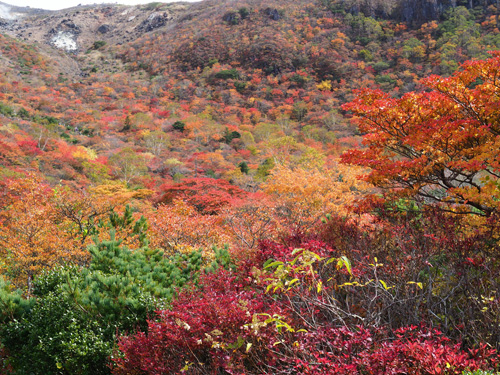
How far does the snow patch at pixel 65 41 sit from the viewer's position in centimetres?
9599

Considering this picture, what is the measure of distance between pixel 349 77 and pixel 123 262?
2527 inches

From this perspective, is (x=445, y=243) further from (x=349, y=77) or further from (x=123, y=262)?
(x=349, y=77)

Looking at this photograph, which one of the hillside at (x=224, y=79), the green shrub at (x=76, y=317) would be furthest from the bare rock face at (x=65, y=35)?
the green shrub at (x=76, y=317)

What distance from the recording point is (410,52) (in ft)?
195

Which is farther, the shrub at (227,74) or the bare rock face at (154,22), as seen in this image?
the bare rock face at (154,22)

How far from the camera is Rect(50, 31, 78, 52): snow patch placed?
95994 mm

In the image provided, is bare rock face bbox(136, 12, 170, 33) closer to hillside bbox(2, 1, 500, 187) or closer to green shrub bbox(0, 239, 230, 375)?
hillside bbox(2, 1, 500, 187)

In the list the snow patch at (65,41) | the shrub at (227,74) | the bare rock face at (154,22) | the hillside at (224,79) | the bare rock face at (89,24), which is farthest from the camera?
the bare rock face at (154,22)

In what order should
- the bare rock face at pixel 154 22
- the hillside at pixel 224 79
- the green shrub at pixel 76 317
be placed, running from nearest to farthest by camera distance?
the green shrub at pixel 76 317 → the hillside at pixel 224 79 → the bare rock face at pixel 154 22

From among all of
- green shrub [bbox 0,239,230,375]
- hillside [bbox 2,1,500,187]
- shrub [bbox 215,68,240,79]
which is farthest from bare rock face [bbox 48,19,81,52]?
green shrub [bbox 0,239,230,375]

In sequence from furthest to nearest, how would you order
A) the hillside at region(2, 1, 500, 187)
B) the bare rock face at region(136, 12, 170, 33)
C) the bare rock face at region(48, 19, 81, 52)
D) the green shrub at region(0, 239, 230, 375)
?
the bare rock face at region(136, 12, 170, 33), the bare rock face at region(48, 19, 81, 52), the hillside at region(2, 1, 500, 187), the green shrub at region(0, 239, 230, 375)

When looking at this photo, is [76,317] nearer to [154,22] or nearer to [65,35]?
[154,22]

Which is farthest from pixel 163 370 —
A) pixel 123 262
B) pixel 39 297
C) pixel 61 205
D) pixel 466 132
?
pixel 61 205

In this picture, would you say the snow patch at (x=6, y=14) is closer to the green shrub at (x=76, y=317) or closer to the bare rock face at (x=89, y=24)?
the bare rock face at (x=89, y=24)
